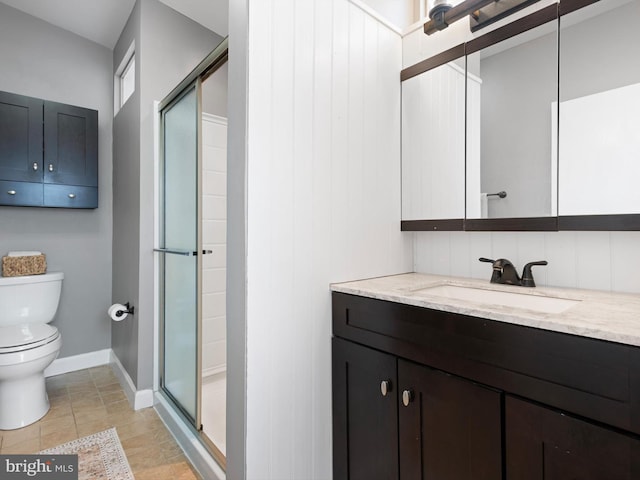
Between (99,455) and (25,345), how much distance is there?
0.74 metres

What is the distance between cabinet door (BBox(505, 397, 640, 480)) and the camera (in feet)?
2.29

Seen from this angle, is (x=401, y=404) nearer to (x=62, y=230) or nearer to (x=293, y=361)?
(x=293, y=361)

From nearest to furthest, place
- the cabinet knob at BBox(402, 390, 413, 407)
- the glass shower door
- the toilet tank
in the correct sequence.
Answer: the cabinet knob at BBox(402, 390, 413, 407) → the glass shower door → the toilet tank

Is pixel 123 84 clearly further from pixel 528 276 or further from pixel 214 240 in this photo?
pixel 528 276

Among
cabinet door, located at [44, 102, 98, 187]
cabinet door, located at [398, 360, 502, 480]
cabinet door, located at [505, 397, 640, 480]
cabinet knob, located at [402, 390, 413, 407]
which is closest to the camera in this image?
cabinet door, located at [505, 397, 640, 480]

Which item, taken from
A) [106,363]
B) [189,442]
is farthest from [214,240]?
[106,363]

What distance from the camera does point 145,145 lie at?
6.99 feet

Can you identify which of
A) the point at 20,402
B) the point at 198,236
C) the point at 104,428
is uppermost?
the point at 198,236

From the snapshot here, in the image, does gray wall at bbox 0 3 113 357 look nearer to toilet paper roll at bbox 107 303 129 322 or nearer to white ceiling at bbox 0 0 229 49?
white ceiling at bbox 0 0 229 49

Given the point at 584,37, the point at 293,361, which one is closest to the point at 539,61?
the point at 584,37

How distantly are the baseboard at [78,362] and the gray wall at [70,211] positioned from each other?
4cm

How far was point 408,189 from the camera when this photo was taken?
164 cm

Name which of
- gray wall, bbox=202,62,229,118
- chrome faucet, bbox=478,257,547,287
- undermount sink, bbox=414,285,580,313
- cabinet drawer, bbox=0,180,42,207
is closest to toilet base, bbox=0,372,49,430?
cabinet drawer, bbox=0,180,42,207

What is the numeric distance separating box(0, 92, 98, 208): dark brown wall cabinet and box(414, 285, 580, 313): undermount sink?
2.54m
